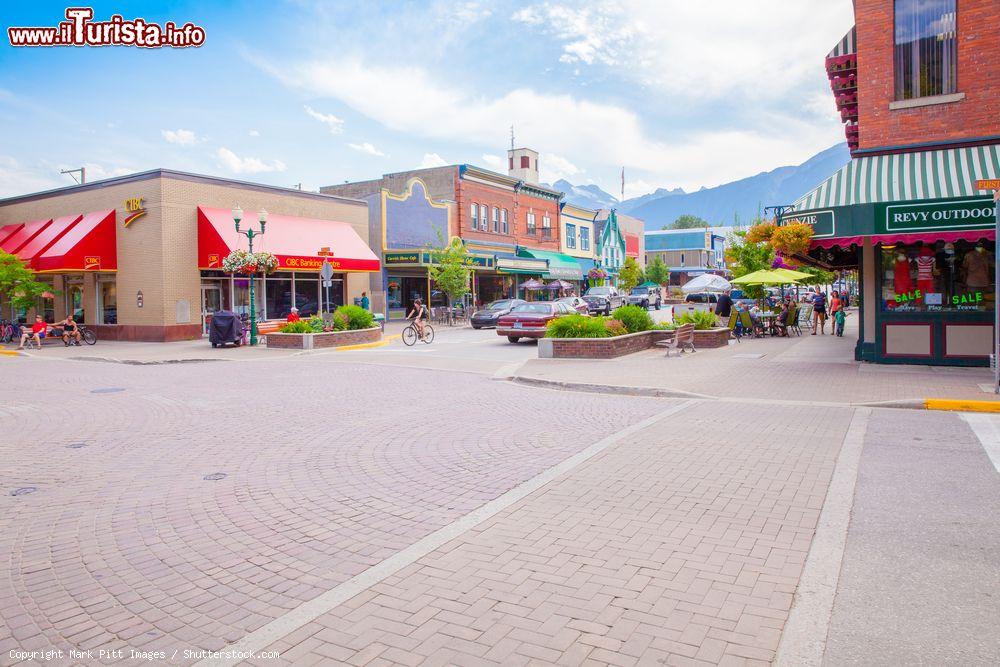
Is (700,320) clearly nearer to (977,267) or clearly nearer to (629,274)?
(977,267)

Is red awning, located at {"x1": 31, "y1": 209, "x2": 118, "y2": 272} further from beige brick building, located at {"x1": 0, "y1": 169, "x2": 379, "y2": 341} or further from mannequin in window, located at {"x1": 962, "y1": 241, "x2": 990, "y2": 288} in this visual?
mannequin in window, located at {"x1": 962, "y1": 241, "x2": 990, "y2": 288}

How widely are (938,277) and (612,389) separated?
305 inches

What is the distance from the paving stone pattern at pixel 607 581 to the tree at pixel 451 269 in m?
30.8

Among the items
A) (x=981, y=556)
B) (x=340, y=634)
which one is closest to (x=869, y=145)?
(x=981, y=556)

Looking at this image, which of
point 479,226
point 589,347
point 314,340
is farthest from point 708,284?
point 314,340

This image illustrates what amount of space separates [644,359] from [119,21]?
1504cm

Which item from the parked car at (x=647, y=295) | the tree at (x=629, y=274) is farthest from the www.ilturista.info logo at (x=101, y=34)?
the tree at (x=629, y=274)

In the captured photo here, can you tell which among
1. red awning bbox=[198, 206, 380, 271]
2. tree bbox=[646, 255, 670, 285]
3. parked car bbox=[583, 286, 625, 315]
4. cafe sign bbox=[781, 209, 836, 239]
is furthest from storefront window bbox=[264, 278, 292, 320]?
tree bbox=[646, 255, 670, 285]

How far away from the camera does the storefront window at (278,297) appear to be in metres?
29.8

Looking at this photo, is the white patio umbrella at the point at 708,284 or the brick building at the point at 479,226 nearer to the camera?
the white patio umbrella at the point at 708,284

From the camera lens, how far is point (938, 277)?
571 inches

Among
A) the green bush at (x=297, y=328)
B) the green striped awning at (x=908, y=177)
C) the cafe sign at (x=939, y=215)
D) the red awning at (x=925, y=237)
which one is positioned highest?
the green striped awning at (x=908, y=177)

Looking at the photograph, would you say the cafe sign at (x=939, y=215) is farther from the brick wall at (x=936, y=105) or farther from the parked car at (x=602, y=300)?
the parked car at (x=602, y=300)

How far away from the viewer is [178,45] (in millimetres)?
16641
